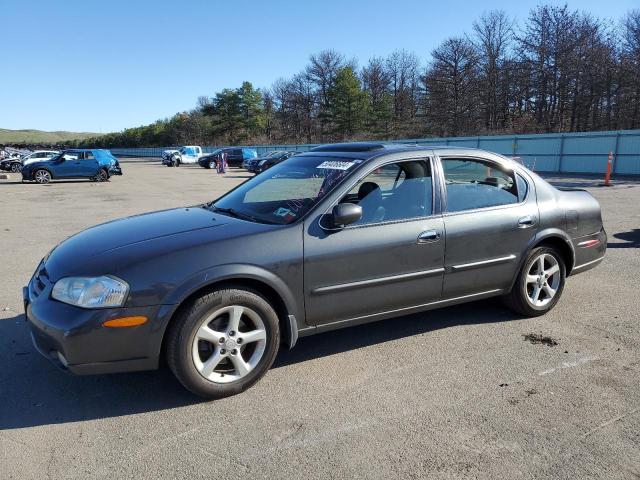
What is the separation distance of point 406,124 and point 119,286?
6528 centimetres

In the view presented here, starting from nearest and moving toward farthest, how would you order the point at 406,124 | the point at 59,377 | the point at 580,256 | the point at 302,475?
the point at 302,475
the point at 59,377
the point at 580,256
the point at 406,124

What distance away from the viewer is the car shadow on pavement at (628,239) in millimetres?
7790

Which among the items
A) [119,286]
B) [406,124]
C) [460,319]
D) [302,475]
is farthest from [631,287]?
[406,124]

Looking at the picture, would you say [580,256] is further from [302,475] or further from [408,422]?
[302,475]

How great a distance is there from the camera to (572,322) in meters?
4.59

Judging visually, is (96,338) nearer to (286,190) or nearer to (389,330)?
(286,190)

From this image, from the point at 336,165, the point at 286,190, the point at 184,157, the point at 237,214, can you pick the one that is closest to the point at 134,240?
the point at 237,214

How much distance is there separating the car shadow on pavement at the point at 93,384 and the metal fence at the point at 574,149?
887 inches

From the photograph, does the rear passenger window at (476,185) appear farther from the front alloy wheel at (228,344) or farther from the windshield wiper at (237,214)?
the front alloy wheel at (228,344)

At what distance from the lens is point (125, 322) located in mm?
2965

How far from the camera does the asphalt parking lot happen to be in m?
2.61

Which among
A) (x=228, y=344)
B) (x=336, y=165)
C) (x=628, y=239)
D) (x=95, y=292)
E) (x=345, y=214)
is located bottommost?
(x=628, y=239)

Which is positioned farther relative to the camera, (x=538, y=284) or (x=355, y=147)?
(x=538, y=284)

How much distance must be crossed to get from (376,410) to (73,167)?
→ 25.6 m
